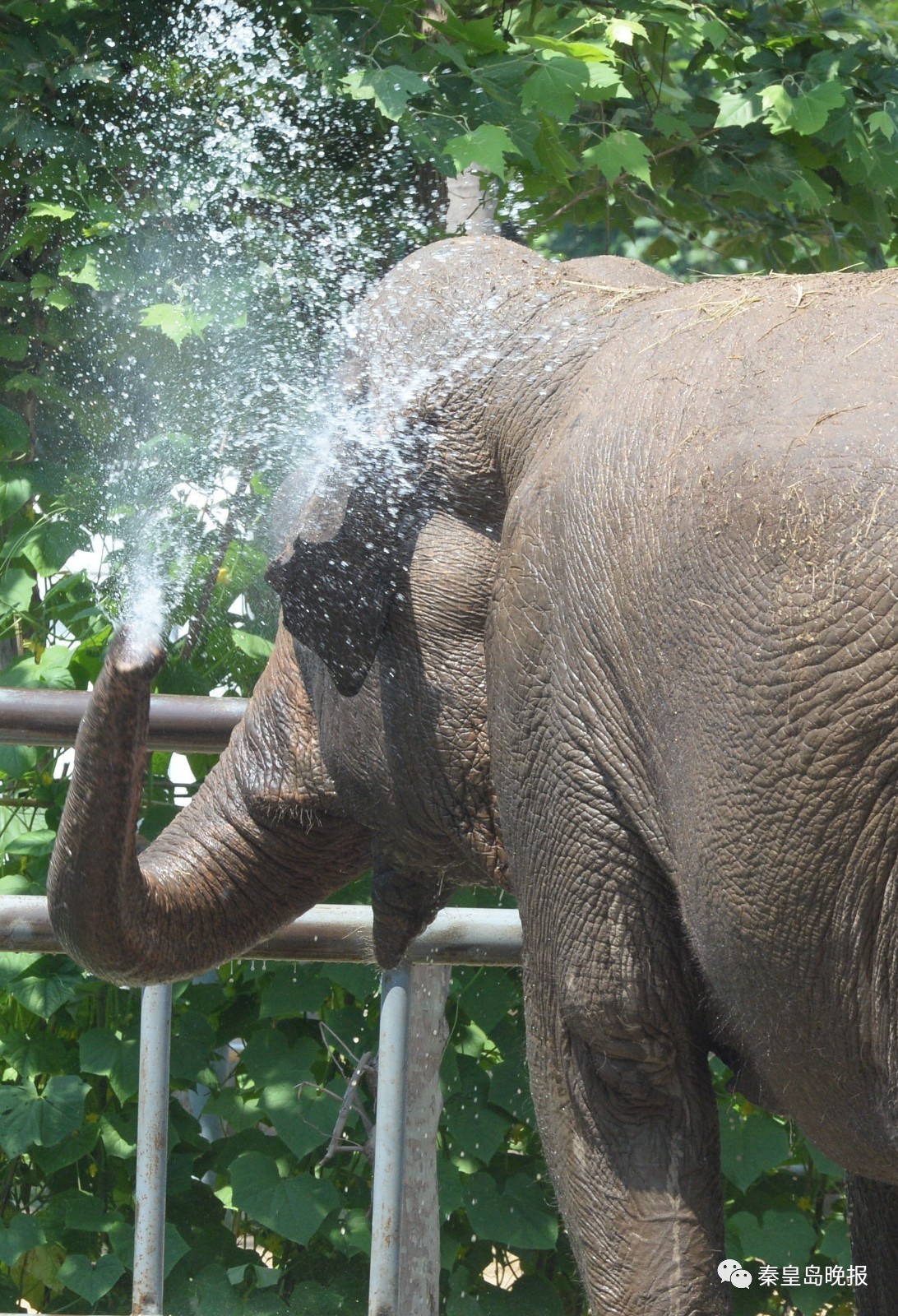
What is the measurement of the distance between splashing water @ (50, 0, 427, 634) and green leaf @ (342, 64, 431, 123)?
363mm

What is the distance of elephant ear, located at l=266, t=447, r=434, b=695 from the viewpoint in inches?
76.5

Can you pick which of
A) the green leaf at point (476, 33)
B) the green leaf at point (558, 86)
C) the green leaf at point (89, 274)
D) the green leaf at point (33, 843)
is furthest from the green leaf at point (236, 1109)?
the green leaf at point (476, 33)

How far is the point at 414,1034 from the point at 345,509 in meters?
1.82

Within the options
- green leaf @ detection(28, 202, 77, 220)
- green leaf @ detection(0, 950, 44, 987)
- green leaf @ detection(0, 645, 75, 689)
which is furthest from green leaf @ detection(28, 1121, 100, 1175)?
green leaf @ detection(28, 202, 77, 220)

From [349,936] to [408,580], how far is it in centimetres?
87

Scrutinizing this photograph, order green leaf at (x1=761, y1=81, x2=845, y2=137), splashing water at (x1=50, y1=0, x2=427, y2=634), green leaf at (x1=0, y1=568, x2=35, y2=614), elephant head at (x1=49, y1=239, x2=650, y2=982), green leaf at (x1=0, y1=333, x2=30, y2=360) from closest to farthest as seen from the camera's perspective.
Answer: elephant head at (x1=49, y1=239, x2=650, y2=982)
splashing water at (x1=50, y1=0, x2=427, y2=634)
green leaf at (x1=0, y1=333, x2=30, y2=360)
green leaf at (x1=761, y1=81, x2=845, y2=137)
green leaf at (x1=0, y1=568, x2=35, y2=614)

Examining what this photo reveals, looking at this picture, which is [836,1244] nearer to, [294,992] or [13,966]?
[294,992]

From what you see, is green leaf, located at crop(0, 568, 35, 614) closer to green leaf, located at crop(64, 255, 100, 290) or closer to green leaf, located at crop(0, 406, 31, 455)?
green leaf, located at crop(0, 406, 31, 455)

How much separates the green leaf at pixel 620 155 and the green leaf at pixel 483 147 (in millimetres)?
617

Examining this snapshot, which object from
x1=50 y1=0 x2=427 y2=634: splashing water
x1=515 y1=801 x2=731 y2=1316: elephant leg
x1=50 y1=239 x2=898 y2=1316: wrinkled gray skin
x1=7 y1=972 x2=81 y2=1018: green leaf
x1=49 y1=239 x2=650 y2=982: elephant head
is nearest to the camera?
x1=50 y1=239 x2=898 y2=1316: wrinkled gray skin

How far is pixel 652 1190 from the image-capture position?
5.88ft

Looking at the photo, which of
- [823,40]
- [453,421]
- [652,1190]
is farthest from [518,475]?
[823,40]

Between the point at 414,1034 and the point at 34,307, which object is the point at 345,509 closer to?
the point at 414,1034

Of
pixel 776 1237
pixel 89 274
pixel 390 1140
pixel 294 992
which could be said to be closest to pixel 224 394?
pixel 89 274
